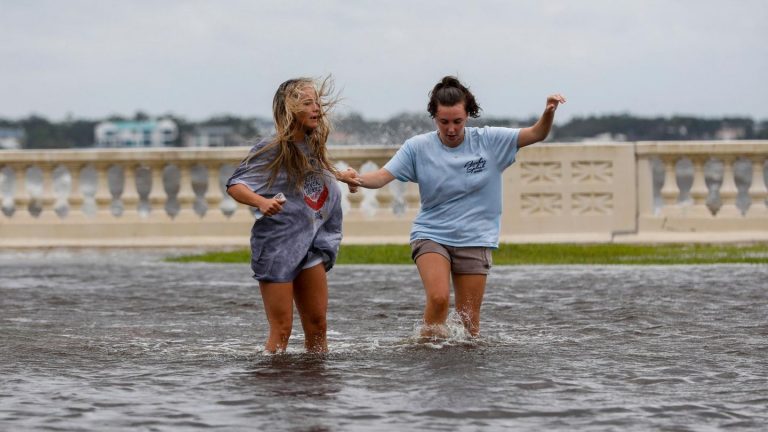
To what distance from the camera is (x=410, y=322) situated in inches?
448

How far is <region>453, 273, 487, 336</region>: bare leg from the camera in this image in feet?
30.2

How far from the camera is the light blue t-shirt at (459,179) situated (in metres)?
9.07

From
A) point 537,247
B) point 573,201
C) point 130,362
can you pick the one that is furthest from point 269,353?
point 573,201

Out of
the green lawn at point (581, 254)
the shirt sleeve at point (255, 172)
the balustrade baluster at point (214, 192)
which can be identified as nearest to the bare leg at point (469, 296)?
the shirt sleeve at point (255, 172)

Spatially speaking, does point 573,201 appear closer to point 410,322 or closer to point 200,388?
point 410,322

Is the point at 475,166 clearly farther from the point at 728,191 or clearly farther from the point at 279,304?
the point at 728,191

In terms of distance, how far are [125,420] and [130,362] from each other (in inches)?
81.3

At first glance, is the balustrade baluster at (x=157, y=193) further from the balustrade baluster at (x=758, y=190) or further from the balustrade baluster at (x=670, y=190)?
the balustrade baluster at (x=758, y=190)

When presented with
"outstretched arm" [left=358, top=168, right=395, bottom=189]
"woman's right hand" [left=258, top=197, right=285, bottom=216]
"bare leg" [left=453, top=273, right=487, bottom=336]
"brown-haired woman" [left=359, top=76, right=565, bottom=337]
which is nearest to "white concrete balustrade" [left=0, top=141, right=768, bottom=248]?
"bare leg" [left=453, top=273, right=487, bottom=336]

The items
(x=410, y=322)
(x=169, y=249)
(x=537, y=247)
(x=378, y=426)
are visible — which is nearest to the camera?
(x=378, y=426)

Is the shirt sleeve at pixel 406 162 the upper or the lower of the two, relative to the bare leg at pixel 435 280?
Answer: upper

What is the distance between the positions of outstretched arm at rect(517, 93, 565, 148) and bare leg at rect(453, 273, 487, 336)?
2.55 feet

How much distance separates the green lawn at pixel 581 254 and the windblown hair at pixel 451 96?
7726 mm

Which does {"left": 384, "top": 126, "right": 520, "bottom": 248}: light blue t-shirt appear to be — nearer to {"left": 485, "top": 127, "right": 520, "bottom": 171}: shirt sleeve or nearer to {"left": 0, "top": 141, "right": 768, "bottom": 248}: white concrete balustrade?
{"left": 485, "top": 127, "right": 520, "bottom": 171}: shirt sleeve
